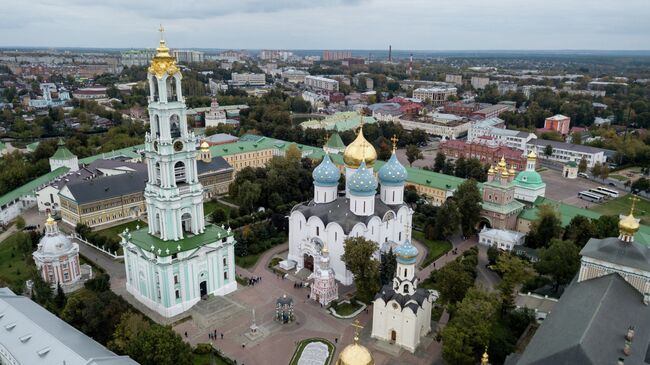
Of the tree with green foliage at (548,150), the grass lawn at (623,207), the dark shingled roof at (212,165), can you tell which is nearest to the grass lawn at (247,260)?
the dark shingled roof at (212,165)

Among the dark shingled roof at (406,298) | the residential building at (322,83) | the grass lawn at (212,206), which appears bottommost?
the grass lawn at (212,206)

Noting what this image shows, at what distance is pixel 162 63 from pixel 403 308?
20.5 metres

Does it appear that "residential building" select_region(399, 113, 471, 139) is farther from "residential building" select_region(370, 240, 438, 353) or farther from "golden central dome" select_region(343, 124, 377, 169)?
"residential building" select_region(370, 240, 438, 353)

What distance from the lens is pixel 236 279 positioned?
3528 centimetres

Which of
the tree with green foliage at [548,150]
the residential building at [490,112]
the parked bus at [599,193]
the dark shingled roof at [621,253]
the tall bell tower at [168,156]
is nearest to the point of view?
the dark shingled roof at [621,253]

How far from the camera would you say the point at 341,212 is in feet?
118

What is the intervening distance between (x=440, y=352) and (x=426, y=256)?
44.0ft

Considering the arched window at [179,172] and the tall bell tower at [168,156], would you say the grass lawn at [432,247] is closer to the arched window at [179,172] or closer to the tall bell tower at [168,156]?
the tall bell tower at [168,156]

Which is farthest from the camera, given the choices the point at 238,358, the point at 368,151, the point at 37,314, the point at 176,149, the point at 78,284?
the point at 368,151

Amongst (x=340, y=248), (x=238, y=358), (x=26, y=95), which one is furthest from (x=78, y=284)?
(x=26, y=95)

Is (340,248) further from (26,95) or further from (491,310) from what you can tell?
(26,95)

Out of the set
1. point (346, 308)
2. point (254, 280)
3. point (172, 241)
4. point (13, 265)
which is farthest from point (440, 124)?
point (13, 265)

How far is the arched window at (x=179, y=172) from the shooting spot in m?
31.1

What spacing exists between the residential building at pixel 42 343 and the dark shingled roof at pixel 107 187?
2106 cm
